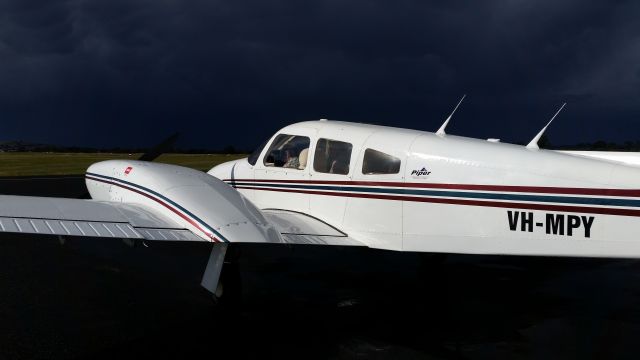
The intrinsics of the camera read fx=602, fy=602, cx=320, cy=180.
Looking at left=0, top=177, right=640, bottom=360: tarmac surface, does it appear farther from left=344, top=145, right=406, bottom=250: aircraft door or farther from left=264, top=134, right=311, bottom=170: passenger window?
left=264, top=134, right=311, bottom=170: passenger window

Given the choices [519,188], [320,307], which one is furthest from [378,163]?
[320,307]

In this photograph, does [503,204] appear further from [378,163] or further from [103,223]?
[103,223]

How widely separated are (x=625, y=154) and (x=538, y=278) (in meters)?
2.96

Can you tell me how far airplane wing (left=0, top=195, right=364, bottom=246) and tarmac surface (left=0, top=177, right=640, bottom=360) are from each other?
3.31 ft

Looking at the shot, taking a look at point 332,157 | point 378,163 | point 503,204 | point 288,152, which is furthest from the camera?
point 288,152

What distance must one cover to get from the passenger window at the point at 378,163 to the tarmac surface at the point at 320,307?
193cm

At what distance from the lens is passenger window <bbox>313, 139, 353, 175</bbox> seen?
9062mm

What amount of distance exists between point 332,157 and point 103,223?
3518mm

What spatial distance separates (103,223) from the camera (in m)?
7.52

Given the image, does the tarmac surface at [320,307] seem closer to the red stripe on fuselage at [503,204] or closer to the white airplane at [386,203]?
the white airplane at [386,203]

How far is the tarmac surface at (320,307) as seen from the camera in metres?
6.75

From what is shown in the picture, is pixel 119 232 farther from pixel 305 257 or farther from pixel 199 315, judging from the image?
pixel 305 257

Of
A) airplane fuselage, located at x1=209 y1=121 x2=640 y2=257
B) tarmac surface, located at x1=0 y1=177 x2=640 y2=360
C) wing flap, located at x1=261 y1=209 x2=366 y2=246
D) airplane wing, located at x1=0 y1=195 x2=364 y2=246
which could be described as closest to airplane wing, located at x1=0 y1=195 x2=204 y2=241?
airplane wing, located at x1=0 y1=195 x2=364 y2=246

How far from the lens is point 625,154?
37.2 ft
